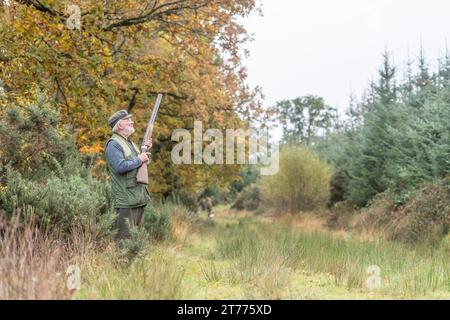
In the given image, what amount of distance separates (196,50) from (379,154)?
418 inches

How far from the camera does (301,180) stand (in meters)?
28.1

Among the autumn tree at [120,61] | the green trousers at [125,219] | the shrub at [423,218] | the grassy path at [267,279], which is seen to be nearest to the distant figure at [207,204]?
the autumn tree at [120,61]

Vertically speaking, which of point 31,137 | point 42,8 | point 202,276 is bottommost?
point 202,276

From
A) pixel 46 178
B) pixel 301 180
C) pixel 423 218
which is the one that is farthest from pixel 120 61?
pixel 301 180

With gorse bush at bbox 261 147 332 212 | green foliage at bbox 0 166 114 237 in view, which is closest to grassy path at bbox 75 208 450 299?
green foliage at bbox 0 166 114 237

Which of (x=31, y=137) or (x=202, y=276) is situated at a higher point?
(x=31, y=137)

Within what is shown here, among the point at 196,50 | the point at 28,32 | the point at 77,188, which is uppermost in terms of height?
the point at 196,50

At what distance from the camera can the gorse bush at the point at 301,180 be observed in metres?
27.6

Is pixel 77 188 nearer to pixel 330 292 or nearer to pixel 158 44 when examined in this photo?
pixel 330 292

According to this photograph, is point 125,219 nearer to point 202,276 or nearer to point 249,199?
point 202,276

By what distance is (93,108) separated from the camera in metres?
10.6

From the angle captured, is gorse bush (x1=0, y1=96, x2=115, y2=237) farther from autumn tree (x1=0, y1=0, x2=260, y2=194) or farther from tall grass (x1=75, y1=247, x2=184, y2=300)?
tall grass (x1=75, y1=247, x2=184, y2=300)

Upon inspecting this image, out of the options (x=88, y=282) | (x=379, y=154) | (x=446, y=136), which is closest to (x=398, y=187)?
(x=379, y=154)

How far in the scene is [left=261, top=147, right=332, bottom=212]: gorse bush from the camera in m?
27.6
